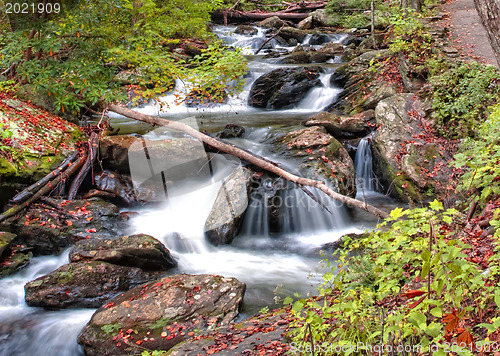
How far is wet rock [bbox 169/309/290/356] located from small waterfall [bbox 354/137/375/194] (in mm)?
5176

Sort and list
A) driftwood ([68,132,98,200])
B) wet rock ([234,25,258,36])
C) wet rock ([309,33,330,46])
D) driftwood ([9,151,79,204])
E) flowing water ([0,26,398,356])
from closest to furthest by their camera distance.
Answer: flowing water ([0,26,398,356]) → driftwood ([9,151,79,204]) → driftwood ([68,132,98,200]) → wet rock ([309,33,330,46]) → wet rock ([234,25,258,36])

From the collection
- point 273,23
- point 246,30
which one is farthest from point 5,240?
point 273,23

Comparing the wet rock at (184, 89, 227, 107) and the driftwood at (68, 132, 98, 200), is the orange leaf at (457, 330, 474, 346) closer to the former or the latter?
the driftwood at (68, 132, 98, 200)

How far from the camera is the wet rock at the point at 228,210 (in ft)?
22.8

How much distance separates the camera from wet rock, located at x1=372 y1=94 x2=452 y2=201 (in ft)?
23.3

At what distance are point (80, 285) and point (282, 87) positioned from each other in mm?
9779

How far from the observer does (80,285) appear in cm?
521

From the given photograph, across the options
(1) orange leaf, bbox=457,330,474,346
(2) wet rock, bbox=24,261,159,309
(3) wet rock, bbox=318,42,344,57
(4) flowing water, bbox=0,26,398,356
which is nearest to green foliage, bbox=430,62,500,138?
(4) flowing water, bbox=0,26,398,356

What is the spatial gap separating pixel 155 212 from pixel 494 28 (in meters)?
6.84

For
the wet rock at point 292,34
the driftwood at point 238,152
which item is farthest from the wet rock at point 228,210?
the wet rock at point 292,34

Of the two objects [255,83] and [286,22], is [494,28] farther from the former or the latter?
[286,22]

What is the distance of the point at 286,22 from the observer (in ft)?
74.1

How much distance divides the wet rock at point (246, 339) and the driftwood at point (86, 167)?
15.6 ft

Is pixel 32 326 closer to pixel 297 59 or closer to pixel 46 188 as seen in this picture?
pixel 46 188
